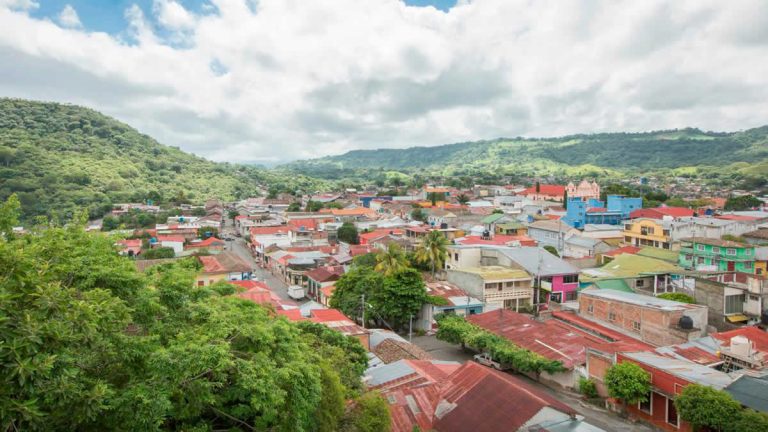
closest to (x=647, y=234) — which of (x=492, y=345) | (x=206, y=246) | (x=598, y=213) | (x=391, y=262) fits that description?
(x=598, y=213)

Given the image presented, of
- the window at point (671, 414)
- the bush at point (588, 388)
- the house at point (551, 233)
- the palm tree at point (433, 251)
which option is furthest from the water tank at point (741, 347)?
the house at point (551, 233)

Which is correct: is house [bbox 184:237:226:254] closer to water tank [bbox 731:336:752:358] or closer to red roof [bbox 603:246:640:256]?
red roof [bbox 603:246:640:256]

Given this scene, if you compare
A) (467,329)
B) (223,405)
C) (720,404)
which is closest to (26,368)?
(223,405)

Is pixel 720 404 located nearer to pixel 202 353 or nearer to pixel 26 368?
pixel 202 353

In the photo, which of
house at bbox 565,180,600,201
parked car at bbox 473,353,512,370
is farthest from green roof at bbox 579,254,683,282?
house at bbox 565,180,600,201

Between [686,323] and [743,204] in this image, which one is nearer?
[686,323]

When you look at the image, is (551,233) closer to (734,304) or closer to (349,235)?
(349,235)
